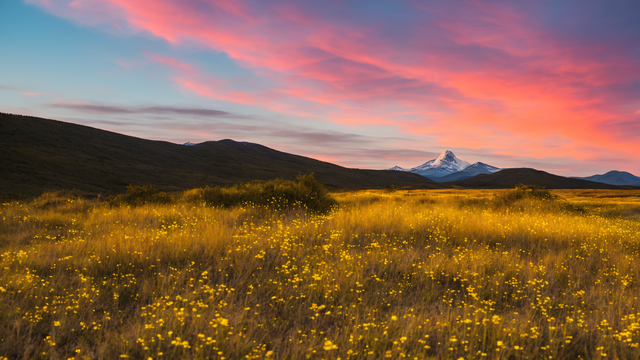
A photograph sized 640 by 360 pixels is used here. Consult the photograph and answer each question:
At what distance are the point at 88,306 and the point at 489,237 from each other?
9.02m

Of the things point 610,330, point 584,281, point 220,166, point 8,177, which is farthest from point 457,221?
point 220,166

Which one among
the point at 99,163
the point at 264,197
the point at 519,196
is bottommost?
the point at 99,163

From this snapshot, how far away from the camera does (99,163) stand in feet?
288

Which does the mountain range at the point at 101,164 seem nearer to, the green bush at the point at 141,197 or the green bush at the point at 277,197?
the green bush at the point at 277,197

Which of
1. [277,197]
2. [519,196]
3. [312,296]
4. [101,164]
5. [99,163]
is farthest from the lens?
[99,163]

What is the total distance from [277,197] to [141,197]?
712 centimetres

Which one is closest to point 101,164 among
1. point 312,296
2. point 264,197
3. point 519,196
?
point 264,197

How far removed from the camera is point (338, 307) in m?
4.18

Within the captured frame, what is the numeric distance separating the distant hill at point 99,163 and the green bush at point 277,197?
13810 millimetres

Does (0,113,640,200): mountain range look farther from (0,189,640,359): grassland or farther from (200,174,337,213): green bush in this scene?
(0,189,640,359): grassland

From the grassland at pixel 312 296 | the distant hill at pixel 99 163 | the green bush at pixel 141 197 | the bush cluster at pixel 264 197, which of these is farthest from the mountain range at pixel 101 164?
the grassland at pixel 312 296

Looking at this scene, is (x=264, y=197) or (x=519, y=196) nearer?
(x=264, y=197)

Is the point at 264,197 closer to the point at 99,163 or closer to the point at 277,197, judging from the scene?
the point at 277,197

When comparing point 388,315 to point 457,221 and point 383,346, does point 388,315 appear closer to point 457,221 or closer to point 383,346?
point 383,346
